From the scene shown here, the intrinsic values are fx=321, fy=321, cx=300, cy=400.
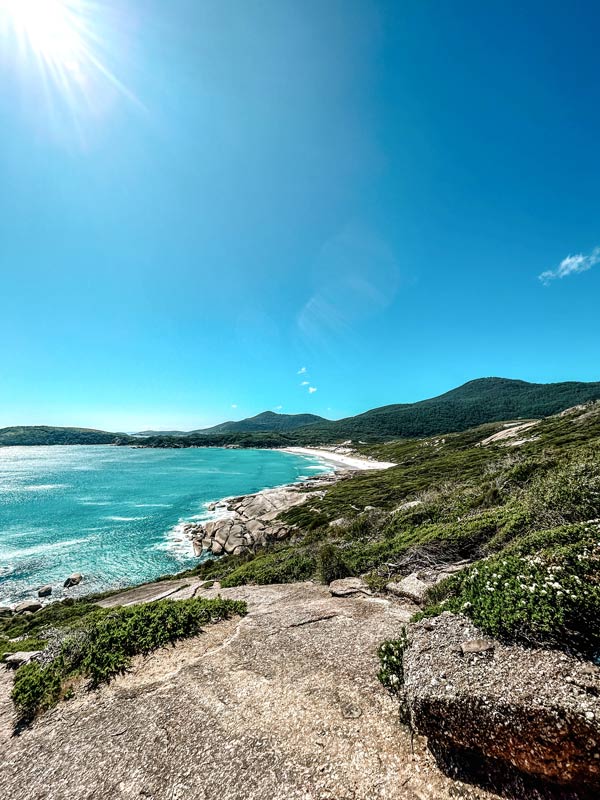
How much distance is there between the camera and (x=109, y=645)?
9352 mm

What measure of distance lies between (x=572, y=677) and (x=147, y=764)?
766 cm

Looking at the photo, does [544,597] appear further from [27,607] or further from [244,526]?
[244,526]

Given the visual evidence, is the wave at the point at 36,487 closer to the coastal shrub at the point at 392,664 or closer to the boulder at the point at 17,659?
the boulder at the point at 17,659

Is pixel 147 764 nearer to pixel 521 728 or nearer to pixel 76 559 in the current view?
pixel 521 728

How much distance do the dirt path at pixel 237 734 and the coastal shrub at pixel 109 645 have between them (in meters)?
0.43

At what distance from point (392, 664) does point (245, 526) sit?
3987 centimetres

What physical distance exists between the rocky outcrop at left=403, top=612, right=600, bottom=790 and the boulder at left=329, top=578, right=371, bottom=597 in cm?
624

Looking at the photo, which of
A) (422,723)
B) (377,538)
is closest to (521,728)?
(422,723)

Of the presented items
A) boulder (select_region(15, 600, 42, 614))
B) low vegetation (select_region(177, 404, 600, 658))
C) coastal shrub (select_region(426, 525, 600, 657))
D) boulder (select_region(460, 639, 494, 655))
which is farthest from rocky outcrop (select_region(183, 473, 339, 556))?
boulder (select_region(460, 639, 494, 655))

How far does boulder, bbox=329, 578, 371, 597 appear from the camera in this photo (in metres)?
12.6

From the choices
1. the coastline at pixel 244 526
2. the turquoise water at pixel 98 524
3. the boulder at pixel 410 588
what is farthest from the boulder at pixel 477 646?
the turquoise water at pixel 98 524

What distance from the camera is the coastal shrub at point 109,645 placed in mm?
8133

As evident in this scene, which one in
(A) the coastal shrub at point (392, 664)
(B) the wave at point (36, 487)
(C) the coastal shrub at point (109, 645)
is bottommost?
(B) the wave at point (36, 487)

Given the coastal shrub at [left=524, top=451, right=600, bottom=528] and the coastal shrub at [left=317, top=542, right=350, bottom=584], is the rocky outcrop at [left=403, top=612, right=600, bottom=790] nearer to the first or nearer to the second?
the coastal shrub at [left=524, top=451, right=600, bottom=528]
